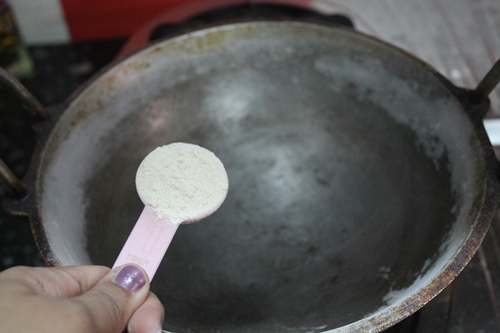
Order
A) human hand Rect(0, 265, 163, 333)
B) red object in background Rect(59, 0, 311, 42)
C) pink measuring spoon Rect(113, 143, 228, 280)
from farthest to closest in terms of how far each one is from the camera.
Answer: red object in background Rect(59, 0, 311, 42) → pink measuring spoon Rect(113, 143, 228, 280) → human hand Rect(0, 265, 163, 333)

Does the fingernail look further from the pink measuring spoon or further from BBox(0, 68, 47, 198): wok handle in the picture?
BBox(0, 68, 47, 198): wok handle

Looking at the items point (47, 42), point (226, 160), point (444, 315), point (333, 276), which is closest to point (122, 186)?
point (226, 160)

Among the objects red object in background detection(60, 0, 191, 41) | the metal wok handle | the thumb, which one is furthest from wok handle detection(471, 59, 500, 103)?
red object in background detection(60, 0, 191, 41)

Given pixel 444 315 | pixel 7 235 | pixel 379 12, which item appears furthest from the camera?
pixel 379 12

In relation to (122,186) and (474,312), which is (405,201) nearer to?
(474,312)

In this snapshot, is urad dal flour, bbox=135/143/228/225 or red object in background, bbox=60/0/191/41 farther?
red object in background, bbox=60/0/191/41

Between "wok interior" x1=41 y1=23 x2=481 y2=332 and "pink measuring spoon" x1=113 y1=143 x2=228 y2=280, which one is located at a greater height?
"pink measuring spoon" x1=113 y1=143 x2=228 y2=280

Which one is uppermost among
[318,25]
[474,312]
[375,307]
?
[318,25]
